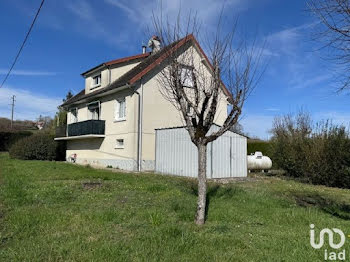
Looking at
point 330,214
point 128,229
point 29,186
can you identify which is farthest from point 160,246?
point 29,186

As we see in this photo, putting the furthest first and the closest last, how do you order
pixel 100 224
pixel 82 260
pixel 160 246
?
pixel 100 224, pixel 160 246, pixel 82 260

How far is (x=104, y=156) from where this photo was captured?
21.7m

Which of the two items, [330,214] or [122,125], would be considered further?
[122,125]

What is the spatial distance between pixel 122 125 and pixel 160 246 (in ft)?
51.5

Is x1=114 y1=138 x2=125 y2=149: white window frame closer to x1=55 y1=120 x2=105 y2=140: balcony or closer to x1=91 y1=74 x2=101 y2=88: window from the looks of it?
x1=55 y1=120 x2=105 y2=140: balcony

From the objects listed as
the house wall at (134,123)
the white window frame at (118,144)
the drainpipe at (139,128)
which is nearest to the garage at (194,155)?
the house wall at (134,123)

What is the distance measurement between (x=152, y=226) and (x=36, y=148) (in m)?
24.6

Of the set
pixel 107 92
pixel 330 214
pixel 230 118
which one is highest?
pixel 107 92

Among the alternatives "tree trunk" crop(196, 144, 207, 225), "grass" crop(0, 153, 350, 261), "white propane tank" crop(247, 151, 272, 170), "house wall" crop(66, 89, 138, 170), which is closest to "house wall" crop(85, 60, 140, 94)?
"house wall" crop(66, 89, 138, 170)

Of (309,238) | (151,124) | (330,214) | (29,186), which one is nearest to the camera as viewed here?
(309,238)

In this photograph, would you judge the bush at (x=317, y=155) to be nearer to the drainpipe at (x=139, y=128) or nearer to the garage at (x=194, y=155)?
the garage at (x=194, y=155)

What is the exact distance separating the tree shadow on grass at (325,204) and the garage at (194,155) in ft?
17.5

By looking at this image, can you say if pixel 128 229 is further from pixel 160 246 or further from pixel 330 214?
pixel 330 214

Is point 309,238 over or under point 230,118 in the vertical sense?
under
